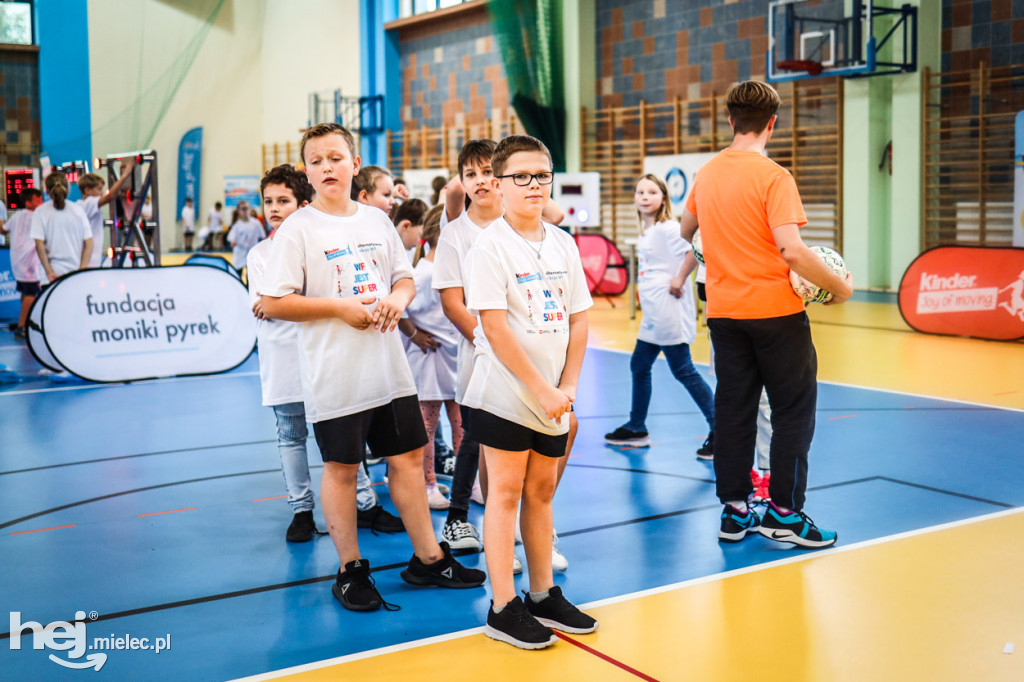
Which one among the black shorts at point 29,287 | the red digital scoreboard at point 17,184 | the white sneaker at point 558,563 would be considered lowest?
the white sneaker at point 558,563

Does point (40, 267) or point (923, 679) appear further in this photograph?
point (40, 267)

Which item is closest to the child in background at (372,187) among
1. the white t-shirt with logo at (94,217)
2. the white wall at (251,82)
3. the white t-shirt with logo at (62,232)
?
the white t-shirt with logo at (62,232)

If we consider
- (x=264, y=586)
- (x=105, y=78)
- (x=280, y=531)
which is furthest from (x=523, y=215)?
(x=105, y=78)

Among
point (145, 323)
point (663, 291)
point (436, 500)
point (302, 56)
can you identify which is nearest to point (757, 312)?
point (436, 500)

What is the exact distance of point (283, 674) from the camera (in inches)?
109

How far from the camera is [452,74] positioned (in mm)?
22625

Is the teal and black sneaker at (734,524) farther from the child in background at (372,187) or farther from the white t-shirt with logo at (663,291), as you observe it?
the child in background at (372,187)

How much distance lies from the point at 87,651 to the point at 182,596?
1.60 ft

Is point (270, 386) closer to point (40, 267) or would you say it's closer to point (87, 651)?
point (87, 651)

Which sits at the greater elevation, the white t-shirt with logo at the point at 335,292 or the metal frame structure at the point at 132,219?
the metal frame structure at the point at 132,219

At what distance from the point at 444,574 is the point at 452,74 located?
20.3m

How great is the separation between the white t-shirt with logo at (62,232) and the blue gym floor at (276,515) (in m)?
2.71

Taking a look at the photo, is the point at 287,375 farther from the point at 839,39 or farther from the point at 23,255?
the point at 839,39

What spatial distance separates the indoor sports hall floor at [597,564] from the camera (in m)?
2.86
